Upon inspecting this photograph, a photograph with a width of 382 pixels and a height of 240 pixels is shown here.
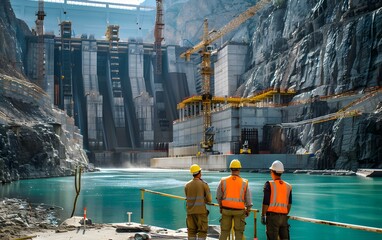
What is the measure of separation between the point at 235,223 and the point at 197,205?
107 centimetres

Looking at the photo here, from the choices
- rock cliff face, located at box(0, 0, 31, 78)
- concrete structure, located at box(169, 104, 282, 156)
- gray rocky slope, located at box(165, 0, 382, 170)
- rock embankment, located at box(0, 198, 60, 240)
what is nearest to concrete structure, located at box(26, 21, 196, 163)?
rock cliff face, located at box(0, 0, 31, 78)

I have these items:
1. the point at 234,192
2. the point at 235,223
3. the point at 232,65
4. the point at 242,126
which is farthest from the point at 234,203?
the point at 232,65

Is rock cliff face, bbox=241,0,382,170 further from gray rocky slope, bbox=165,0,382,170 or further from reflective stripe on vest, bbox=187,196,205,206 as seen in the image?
reflective stripe on vest, bbox=187,196,205,206

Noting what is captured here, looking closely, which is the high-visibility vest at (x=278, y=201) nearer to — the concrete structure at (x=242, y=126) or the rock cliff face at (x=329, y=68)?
the rock cliff face at (x=329, y=68)

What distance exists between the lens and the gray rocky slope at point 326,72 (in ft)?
199

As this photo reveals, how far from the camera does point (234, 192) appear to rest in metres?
10.4

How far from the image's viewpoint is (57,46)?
11662cm

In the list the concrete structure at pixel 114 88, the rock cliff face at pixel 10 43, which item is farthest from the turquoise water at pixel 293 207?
the concrete structure at pixel 114 88

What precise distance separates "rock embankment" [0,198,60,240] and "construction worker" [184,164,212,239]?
659cm

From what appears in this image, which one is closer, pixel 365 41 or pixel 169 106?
pixel 365 41

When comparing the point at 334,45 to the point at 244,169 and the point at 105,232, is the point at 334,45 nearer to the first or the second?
the point at 244,169

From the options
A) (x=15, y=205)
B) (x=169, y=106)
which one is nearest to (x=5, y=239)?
(x=15, y=205)

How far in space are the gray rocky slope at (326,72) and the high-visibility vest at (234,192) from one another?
5173 centimetres

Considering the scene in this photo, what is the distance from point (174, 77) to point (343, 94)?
55.8m
